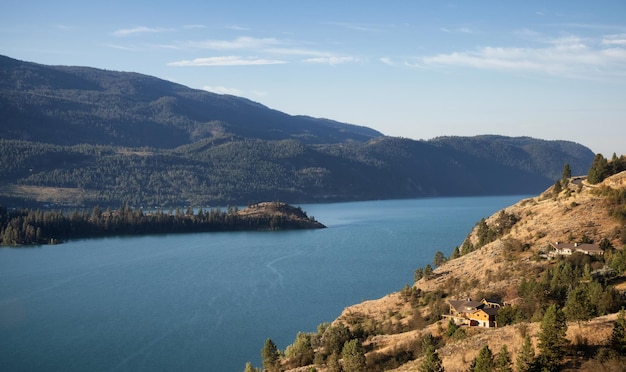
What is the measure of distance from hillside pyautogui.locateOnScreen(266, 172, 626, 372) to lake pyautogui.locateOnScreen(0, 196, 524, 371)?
1405 cm

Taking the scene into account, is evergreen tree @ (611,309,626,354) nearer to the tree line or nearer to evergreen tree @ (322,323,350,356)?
evergreen tree @ (322,323,350,356)

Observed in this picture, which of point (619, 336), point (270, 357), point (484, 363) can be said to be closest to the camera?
point (484, 363)

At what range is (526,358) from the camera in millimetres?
30031

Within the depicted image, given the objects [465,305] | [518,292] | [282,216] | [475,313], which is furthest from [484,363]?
[282,216]

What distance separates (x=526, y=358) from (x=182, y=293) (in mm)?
68093

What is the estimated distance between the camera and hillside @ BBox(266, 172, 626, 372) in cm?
3406

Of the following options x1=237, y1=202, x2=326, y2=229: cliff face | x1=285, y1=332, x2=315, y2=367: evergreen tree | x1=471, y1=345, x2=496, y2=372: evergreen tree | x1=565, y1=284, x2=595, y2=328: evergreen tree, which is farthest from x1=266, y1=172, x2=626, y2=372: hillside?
x1=237, y1=202, x2=326, y2=229: cliff face

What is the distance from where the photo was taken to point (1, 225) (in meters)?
152

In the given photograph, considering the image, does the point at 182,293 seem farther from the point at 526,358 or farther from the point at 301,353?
the point at 526,358

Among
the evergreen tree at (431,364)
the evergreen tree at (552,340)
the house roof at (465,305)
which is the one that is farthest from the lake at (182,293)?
the evergreen tree at (552,340)

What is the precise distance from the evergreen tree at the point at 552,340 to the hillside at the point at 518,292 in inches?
22.7

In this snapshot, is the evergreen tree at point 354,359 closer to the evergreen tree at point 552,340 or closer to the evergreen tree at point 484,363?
the evergreen tree at point 484,363

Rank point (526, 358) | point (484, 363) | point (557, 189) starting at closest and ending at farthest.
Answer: point (526, 358) → point (484, 363) → point (557, 189)

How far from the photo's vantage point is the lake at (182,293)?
62247 mm
